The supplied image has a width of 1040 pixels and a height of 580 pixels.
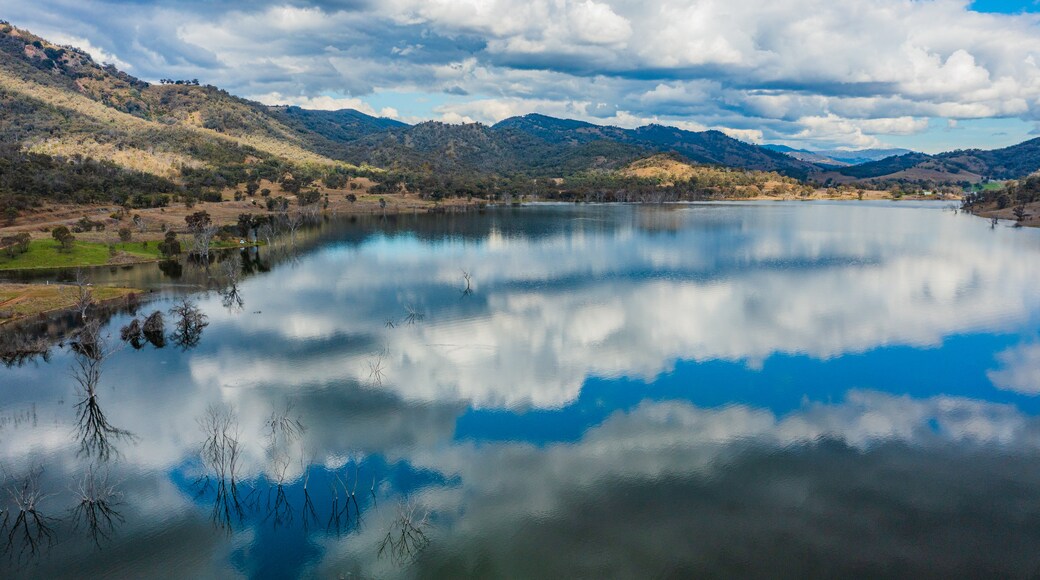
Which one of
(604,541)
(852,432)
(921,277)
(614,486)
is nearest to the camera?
(604,541)

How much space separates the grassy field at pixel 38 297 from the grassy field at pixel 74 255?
11800 millimetres

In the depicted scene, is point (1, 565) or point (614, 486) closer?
point (1, 565)

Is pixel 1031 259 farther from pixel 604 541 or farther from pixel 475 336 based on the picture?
pixel 604 541

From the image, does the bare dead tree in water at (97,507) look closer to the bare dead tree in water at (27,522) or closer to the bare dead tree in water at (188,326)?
the bare dead tree in water at (27,522)

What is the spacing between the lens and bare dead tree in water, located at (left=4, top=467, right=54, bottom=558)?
20.7m

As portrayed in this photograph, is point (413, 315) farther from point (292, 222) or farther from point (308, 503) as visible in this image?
point (292, 222)

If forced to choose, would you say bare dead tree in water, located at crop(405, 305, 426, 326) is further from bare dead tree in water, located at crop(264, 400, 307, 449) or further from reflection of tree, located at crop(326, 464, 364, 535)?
reflection of tree, located at crop(326, 464, 364, 535)

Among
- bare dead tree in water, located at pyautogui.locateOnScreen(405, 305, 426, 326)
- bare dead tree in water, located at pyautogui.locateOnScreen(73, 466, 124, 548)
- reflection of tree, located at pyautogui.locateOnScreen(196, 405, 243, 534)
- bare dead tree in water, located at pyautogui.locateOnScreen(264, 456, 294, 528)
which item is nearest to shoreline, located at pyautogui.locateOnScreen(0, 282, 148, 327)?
bare dead tree in water, located at pyautogui.locateOnScreen(405, 305, 426, 326)

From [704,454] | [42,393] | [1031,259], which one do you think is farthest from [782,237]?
[42,393]

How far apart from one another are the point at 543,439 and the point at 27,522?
66.7 feet

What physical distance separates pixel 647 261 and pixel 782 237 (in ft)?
128

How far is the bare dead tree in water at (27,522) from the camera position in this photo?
20.7 meters

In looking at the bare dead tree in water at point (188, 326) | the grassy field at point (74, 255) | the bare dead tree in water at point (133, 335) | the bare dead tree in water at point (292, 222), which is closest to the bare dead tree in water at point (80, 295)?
the bare dead tree in water at point (133, 335)

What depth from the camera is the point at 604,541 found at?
827 inches
